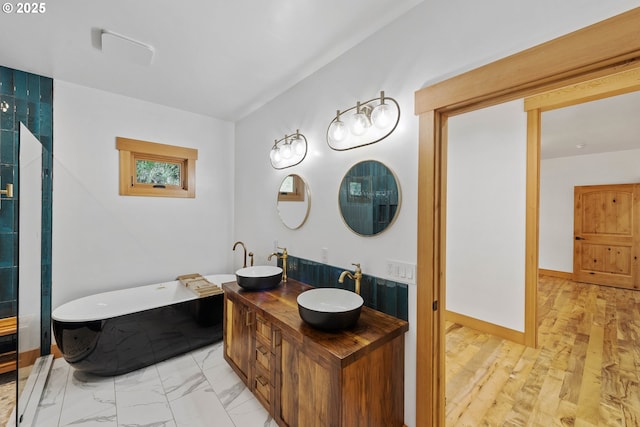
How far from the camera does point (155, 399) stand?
1.94 meters

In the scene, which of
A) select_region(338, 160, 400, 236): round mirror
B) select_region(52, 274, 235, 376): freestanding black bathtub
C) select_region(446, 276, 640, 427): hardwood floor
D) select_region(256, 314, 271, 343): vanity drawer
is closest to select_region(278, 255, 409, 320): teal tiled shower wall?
select_region(338, 160, 400, 236): round mirror

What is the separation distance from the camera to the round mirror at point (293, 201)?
2.34 metres

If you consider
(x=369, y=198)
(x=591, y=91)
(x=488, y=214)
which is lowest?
(x=488, y=214)

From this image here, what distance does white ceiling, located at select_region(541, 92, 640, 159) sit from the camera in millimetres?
3014

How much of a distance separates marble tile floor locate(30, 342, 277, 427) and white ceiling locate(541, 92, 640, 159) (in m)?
4.48

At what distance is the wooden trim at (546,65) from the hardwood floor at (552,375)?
2009mm

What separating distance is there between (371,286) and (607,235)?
619 centimetres

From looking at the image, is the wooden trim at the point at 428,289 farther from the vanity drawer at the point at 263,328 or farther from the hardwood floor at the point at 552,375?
the vanity drawer at the point at 263,328

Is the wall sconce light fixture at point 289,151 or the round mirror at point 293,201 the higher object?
the wall sconce light fixture at point 289,151

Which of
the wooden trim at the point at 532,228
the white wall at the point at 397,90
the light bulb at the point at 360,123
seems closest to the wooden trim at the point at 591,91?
the wooden trim at the point at 532,228

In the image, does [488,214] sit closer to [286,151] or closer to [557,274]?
[286,151]

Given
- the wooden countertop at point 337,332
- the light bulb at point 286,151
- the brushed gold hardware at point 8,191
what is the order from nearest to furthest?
the wooden countertop at point 337,332, the brushed gold hardware at point 8,191, the light bulb at point 286,151

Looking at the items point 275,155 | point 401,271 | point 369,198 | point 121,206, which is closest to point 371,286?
point 401,271

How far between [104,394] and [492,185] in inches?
158
